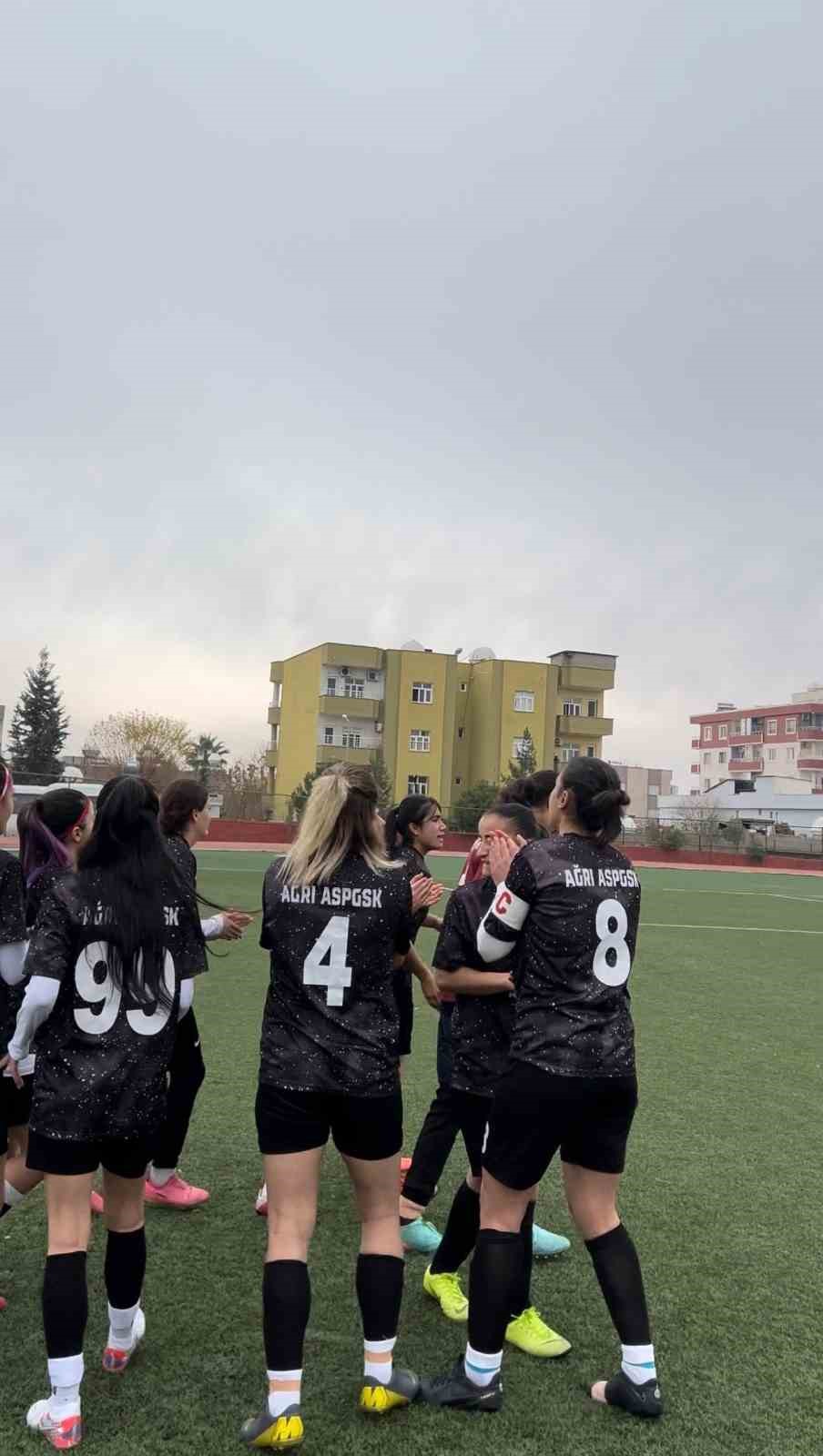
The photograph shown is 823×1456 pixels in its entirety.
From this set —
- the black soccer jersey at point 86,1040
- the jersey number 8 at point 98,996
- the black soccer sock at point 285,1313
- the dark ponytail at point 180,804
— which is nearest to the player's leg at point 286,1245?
the black soccer sock at point 285,1313

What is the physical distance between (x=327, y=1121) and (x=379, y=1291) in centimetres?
52

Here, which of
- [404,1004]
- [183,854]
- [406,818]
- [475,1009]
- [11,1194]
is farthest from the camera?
[404,1004]

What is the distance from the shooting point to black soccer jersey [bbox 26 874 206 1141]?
3059 mm

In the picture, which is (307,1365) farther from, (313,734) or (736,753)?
(736,753)

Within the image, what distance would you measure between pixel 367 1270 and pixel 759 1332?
1.64 meters

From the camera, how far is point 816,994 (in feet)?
38.9

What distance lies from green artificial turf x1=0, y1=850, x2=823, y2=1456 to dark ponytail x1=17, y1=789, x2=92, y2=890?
5.20 feet

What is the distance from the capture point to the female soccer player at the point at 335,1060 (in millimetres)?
3092

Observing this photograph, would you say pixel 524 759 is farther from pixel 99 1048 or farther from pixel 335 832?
pixel 99 1048

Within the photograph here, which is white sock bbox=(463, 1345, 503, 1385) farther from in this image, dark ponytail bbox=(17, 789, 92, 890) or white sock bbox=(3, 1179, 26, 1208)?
dark ponytail bbox=(17, 789, 92, 890)

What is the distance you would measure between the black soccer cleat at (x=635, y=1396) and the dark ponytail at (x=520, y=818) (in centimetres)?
178

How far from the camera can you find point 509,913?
3.31 meters

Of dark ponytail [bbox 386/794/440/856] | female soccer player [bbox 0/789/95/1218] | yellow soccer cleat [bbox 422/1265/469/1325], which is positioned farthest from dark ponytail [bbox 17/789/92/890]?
yellow soccer cleat [bbox 422/1265/469/1325]

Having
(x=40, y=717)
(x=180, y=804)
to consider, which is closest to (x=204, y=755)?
(x=40, y=717)
